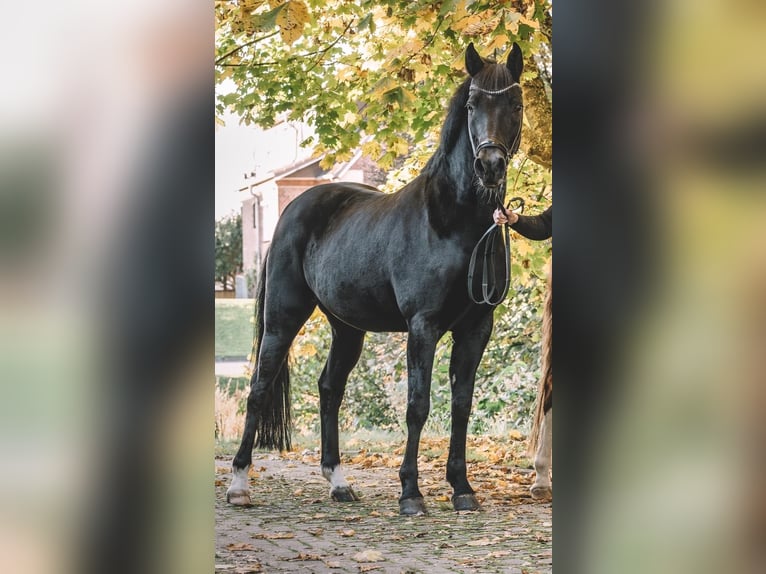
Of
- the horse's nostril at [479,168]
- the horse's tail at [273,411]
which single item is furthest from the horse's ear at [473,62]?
the horse's tail at [273,411]

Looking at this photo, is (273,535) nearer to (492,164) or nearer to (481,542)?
(481,542)

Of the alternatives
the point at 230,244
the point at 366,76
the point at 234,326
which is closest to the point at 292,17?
the point at 366,76

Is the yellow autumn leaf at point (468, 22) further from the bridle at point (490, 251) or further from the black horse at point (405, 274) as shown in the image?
the bridle at point (490, 251)

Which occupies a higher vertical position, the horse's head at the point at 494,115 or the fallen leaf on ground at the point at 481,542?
the horse's head at the point at 494,115

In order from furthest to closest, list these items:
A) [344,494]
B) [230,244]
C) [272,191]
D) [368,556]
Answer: [230,244] < [272,191] < [344,494] < [368,556]

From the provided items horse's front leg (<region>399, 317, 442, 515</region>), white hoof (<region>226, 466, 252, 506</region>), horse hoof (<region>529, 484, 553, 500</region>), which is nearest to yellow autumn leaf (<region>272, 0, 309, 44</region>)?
horse's front leg (<region>399, 317, 442, 515</region>)

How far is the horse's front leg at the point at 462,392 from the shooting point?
400 cm

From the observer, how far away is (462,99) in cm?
375

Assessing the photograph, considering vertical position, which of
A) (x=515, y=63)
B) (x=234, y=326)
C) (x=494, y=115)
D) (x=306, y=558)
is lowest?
(x=306, y=558)

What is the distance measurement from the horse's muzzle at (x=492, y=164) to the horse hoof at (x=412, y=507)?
4.58 feet

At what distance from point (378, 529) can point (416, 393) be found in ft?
1.93
